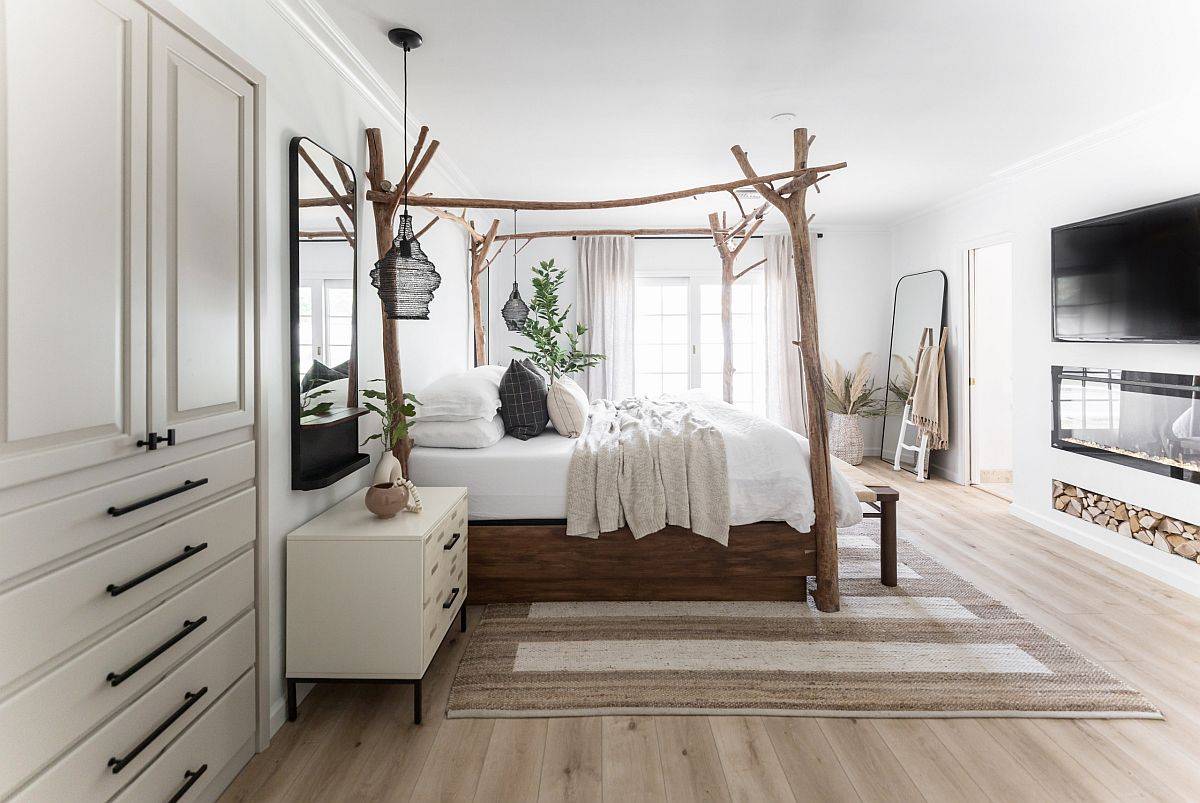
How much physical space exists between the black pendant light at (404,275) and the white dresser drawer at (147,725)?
1.21m

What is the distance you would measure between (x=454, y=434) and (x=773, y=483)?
1.56 meters

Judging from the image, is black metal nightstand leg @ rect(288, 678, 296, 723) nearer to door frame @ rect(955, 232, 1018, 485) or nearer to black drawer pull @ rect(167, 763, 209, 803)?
black drawer pull @ rect(167, 763, 209, 803)

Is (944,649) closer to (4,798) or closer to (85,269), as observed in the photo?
(4,798)

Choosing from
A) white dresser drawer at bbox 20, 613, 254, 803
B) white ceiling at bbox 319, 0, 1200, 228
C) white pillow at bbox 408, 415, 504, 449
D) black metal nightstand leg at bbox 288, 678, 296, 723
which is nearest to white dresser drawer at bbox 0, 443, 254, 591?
white dresser drawer at bbox 20, 613, 254, 803

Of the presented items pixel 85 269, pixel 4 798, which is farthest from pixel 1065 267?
pixel 4 798

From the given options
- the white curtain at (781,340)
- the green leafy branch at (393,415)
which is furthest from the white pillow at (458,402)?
the white curtain at (781,340)

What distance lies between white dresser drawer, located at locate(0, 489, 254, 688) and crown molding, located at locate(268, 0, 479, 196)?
168cm

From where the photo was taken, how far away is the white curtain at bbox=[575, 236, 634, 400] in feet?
21.3

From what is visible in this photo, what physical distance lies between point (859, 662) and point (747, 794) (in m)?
0.94

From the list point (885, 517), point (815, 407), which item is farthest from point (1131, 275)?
point (815, 407)

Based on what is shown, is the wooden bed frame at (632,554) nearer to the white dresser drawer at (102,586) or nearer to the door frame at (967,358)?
the white dresser drawer at (102,586)

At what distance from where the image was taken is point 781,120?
351cm

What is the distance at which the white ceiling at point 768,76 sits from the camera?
93.5 inches

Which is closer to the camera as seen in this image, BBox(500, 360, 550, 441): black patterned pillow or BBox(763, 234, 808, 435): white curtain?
BBox(500, 360, 550, 441): black patterned pillow
